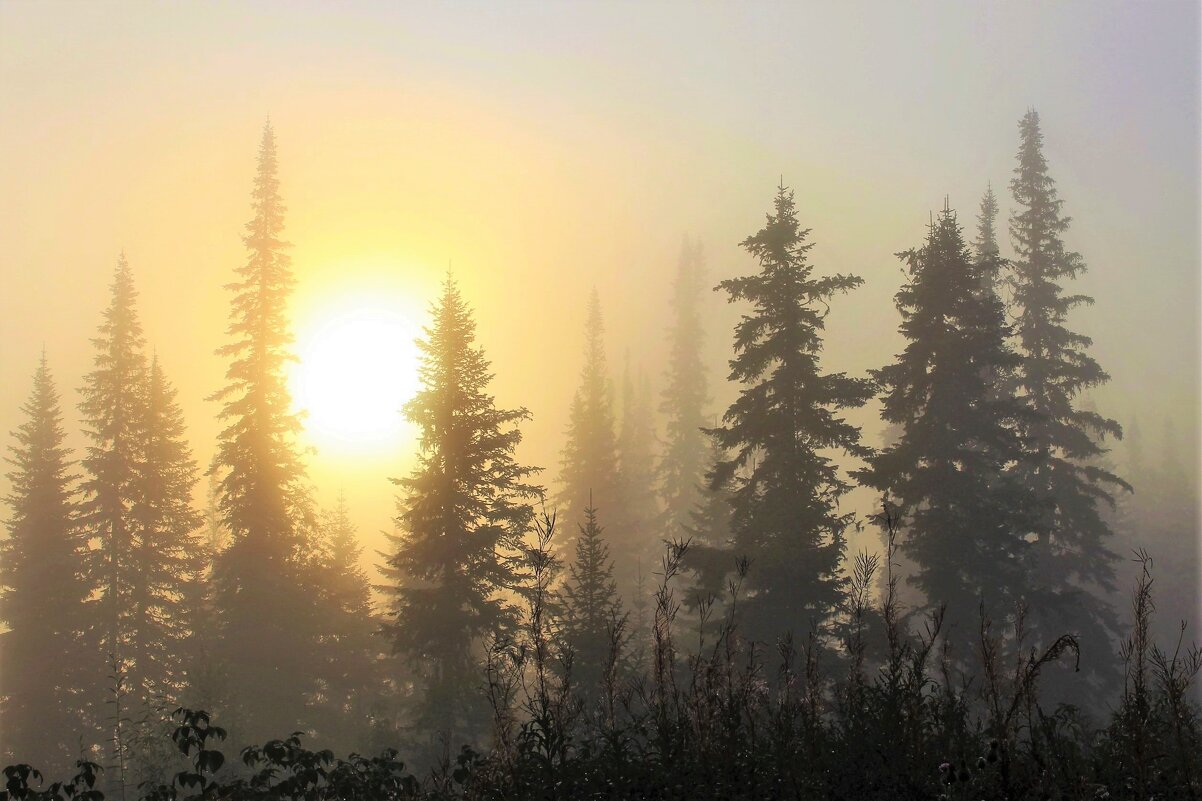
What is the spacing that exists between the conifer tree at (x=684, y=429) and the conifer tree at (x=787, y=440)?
18185 millimetres

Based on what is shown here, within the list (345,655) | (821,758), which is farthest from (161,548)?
(821,758)

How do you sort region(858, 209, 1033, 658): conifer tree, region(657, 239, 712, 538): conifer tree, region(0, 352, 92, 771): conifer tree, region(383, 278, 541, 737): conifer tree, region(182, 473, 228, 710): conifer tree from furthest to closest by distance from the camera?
region(657, 239, 712, 538): conifer tree < region(0, 352, 92, 771): conifer tree < region(182, 473, 228, 710): conifer tree < region(383, 278, 541, 737): conifer tree < region(858, 209, 1033, 658): conifer tree

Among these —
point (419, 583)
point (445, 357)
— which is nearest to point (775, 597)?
point (445, 357)

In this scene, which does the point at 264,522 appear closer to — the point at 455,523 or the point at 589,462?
the point at 455,523

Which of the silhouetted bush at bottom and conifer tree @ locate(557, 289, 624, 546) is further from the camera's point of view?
conifer tree @ locate(557, 289, 624, 546)

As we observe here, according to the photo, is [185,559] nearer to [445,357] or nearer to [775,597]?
[445,357]

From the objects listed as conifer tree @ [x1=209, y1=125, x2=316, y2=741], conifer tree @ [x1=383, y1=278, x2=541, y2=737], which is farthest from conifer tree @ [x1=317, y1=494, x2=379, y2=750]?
conifer tree @ [x1=383, y1=278, x2=541, y2=737]

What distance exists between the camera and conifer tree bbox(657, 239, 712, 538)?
47188 mm

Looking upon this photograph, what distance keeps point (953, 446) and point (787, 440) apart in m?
4.44

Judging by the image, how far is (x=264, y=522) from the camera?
1086 inches

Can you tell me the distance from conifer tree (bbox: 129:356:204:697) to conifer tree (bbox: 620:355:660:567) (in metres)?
21.4

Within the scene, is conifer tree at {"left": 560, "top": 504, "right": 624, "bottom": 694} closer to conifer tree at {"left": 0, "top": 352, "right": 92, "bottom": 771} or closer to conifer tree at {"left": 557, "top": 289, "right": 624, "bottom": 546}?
conifer tree at {"left": 557, "top": 289, "right": 624, "bottom": 546}

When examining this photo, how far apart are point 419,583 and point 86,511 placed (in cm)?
1304

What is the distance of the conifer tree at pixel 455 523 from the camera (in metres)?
21.4
